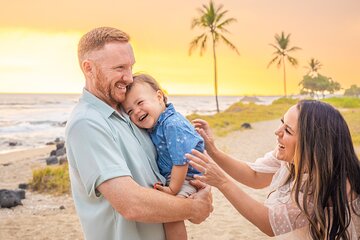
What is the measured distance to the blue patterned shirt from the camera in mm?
2730

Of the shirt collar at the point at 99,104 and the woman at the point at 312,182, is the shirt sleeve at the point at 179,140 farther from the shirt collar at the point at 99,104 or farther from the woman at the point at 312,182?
the shirt collar at the point at 99,104

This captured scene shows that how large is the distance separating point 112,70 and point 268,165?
1878 millimetres

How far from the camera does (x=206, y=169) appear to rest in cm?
276

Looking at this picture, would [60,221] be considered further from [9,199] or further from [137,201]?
[137,201]

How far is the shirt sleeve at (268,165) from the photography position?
3.78m

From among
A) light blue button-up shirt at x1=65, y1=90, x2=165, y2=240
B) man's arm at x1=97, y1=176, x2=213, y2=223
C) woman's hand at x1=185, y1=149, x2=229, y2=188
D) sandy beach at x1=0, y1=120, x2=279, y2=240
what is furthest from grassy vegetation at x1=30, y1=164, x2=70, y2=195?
man's arm at x1=97, y1=176, x2=213, y2=223

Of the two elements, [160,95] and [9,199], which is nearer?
[160,95]

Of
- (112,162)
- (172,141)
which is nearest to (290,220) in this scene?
(172,141)

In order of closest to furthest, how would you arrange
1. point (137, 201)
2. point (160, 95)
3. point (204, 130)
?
point (137, 201) → point (160, 95) → point (204, 130)

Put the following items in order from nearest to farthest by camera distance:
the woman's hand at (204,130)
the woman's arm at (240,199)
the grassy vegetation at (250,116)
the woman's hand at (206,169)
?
the woman's hand at (206,169) < the woman's arm at (240,199) < the woman's hand at (204,130) < the grassy vegetation at (250,116)

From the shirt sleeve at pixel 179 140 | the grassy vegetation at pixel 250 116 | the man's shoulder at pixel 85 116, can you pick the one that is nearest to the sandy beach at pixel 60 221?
the shirt sleeve at pixel 179 140

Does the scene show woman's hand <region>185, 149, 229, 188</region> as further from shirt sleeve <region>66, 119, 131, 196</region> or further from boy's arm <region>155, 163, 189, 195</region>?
shirt sleeve <region>66, 119, 131, 196</region>

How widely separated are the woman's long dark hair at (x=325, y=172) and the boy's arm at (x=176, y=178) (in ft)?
2.35

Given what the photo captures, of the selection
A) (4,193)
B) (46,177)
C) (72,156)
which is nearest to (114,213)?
(72,156)
